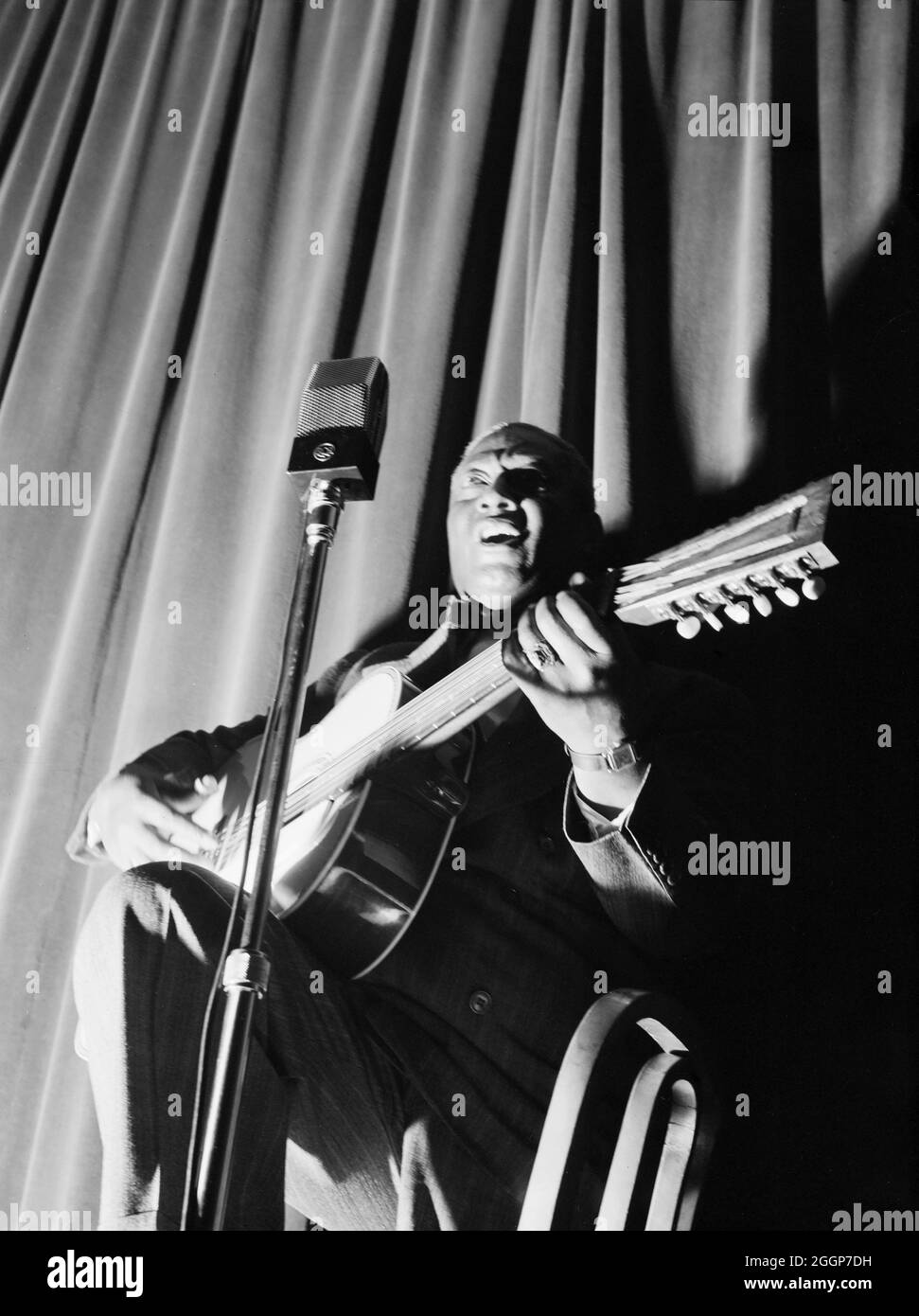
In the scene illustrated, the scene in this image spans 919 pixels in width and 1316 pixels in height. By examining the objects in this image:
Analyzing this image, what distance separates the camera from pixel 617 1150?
1156 millimetres

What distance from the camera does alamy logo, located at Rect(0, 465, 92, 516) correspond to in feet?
6.61

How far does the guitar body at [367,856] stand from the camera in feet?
4.37

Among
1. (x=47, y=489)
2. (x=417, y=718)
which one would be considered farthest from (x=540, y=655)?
(x=47, y=489)

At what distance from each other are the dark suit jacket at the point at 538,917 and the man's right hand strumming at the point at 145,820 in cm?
30

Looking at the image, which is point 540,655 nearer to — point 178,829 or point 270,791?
point 270,791

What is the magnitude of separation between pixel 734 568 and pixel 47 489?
4.05ft

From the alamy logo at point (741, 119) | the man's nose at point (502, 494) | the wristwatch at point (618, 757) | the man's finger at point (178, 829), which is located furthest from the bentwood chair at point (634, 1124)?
the alamy logo at point (741, 119)

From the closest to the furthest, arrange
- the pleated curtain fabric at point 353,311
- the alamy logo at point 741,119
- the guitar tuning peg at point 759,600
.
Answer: the guitar tuning peg at point 759,600
the pleated curtain fabric at point 353,311
the alamy logo at point 741,119

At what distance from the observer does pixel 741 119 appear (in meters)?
1.79

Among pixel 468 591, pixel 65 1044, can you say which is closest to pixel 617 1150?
pixel 468 591

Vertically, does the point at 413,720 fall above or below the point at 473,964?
above

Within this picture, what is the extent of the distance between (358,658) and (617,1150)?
688 millimetres
